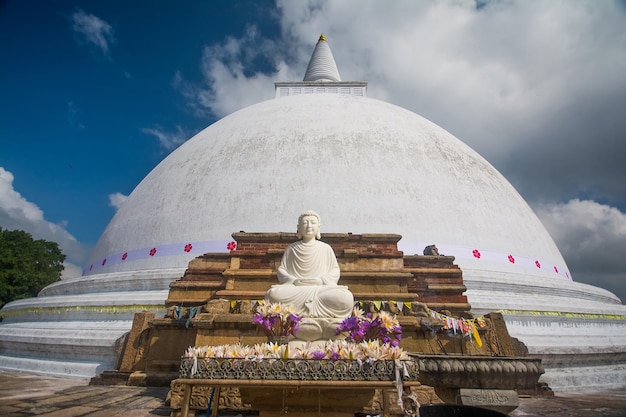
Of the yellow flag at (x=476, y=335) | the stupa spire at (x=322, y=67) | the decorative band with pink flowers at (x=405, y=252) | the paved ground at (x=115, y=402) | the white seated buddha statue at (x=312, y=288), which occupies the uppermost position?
the stupa spire at (x=322, y=67)

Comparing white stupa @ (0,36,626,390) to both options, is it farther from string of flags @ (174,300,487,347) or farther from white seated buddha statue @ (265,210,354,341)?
white seated buddha statue @ (265,210,354,341)

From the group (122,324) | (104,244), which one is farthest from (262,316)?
(104,244)

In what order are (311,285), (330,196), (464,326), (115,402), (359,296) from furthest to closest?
(330,196), (359,296), (464,326), (311,285), (115,402)

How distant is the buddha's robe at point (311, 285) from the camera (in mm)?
4641

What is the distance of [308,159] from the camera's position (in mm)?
10680

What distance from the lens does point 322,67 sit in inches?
783

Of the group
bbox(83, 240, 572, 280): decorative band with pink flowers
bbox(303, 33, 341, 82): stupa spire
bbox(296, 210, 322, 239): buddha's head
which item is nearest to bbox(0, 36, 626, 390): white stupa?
bbox(83, 240, 572, 280): decorative band with pink flowers

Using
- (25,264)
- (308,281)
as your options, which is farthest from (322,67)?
(25,264)

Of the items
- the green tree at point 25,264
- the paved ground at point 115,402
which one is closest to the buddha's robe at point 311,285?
the paved ground at point 115,402

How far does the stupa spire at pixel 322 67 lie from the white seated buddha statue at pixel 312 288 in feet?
50.6

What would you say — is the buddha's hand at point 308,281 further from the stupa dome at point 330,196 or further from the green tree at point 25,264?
the green tree at point 25,264

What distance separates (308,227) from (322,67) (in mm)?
16222

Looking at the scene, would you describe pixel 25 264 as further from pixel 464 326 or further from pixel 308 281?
pixel 464 326

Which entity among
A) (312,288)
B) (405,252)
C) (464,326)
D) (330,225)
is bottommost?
(464,326)
